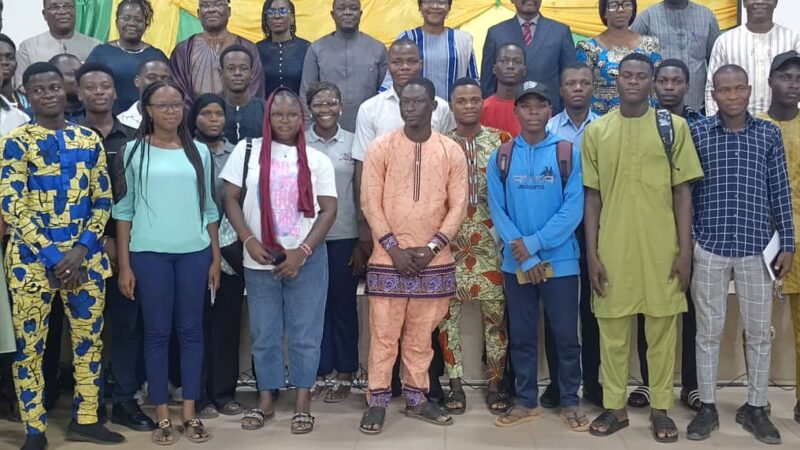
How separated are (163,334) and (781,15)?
22.2 ft

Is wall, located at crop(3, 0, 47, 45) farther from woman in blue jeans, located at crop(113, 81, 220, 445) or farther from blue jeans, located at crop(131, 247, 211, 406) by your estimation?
blue jeans, located at crop(131, 247, 211, 406)

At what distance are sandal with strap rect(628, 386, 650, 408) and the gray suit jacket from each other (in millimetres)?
1829

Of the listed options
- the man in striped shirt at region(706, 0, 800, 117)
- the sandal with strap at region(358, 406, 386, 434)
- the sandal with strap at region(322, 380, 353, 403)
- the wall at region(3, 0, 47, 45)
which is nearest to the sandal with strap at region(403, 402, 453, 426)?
the sandal with strap at region(358, 406, 386, 434)

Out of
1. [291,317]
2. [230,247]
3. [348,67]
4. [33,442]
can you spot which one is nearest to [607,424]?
[291,317]

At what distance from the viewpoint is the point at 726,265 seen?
4.21 m

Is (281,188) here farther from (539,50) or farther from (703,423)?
(703,423)

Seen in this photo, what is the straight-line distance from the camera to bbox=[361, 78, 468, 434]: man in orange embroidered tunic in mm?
4340

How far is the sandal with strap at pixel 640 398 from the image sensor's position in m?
4.78

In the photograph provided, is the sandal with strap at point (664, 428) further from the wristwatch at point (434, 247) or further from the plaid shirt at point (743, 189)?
the wristwatch at point (434, 247)

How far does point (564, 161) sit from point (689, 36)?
1.88 meters

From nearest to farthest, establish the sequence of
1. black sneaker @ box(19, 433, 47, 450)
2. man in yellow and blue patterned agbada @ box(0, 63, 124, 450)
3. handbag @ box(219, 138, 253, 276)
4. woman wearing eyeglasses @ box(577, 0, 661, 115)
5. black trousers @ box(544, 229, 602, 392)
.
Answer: man in yellow and blue patterned agbada @ box(0, 63, 124, 450) → black sneaker @ box(19, 433, 47, 450) → handbag @ box(219, 138, 253, 276) → black trousers @ box(544, 229, 602, 392) → woman wearing eyeglasses @ box(577, 0, 661, 115)

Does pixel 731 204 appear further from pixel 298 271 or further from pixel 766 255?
pixel 298 271

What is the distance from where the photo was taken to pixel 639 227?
421 cm

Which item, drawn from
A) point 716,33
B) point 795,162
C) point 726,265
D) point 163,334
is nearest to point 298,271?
point 163,334
